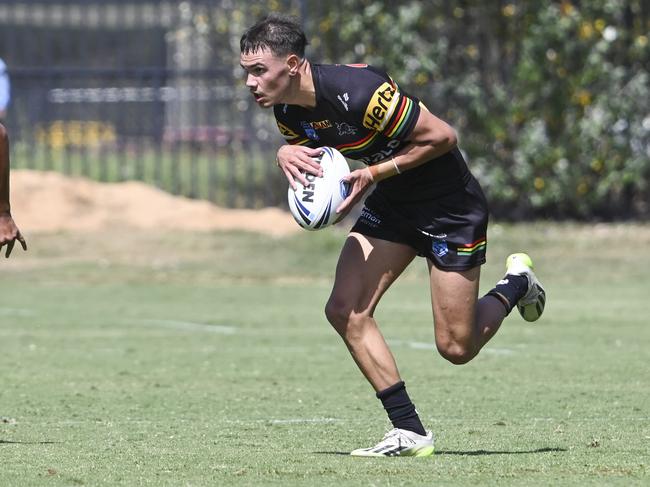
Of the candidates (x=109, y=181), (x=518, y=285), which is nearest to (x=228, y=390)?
(x=518, y=285)

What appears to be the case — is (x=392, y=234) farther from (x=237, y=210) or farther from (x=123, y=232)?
(x=237, y=210)

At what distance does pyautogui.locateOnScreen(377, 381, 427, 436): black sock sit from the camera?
24.9ft

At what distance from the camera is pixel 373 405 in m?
9.66

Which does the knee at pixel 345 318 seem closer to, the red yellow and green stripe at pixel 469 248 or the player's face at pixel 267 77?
the red yellow and green stripe at pixel 469 248

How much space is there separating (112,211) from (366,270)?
1502 cm

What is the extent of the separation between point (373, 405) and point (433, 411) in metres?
0.50

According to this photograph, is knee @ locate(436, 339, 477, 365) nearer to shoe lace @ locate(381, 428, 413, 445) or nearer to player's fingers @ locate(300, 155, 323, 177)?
shoe lace @ locate(381, 428, 413, 445)

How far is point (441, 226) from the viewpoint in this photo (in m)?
7.71

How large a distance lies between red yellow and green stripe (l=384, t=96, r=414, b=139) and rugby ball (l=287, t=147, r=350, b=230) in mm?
281

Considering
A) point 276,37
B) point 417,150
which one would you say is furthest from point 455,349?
point 276,37

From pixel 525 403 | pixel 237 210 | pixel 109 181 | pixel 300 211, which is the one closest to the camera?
pixel 300 211

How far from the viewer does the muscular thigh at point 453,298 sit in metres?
7.79

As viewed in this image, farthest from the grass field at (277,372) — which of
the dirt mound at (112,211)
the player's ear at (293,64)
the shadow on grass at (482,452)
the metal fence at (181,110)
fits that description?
the metal fence at (181,110)

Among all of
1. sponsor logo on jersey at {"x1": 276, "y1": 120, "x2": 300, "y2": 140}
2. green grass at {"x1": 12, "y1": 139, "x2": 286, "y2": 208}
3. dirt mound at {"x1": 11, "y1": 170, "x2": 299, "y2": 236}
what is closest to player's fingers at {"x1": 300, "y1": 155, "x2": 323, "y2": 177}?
sponsor logo on jersey at {"x1": 276, "y1": 120, "x2": 300, "y2": 140}
